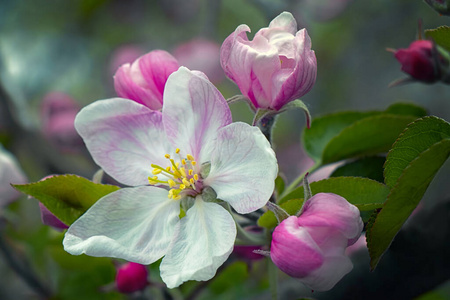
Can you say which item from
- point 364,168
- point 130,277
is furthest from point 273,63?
point 130,277

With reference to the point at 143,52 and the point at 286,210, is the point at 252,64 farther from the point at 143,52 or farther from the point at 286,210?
the point at 143,52

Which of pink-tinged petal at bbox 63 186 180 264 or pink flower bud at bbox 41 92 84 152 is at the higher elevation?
pink-tinged petal at bbox 63 186 180 264

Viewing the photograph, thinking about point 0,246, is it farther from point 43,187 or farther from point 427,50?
point 427,50

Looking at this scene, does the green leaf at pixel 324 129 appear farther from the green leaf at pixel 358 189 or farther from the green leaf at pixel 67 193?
the green leaf at pixel 67 193

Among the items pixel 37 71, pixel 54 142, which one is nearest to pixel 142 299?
pixel 54 142

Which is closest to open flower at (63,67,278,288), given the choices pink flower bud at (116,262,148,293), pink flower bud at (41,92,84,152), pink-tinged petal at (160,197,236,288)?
pink-tinged petal at (160,197,236,288)

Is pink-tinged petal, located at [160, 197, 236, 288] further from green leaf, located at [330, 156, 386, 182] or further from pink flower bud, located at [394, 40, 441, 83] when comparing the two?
pink flower bud, located at [394, 40, 441, 83]

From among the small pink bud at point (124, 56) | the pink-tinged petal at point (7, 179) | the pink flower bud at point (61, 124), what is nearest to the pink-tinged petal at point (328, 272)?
the pink-tinged petal at point (7, 179)
